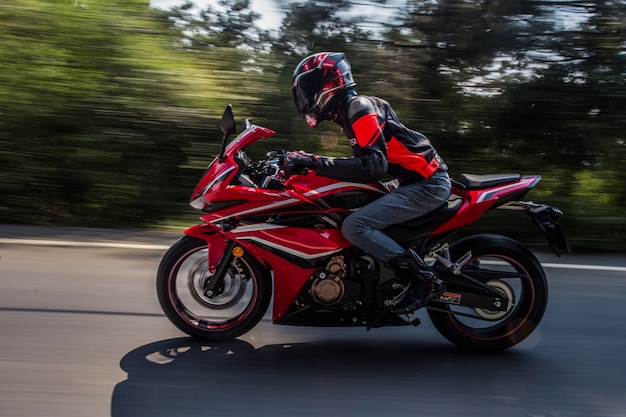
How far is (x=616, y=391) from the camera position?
3916 millimetres

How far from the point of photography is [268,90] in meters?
9.57

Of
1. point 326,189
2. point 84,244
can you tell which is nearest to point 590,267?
point 326,189

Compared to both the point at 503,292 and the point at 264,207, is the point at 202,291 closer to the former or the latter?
the point at 264,207

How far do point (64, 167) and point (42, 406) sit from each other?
5747 millimetres

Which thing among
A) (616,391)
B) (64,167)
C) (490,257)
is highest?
(490,257)

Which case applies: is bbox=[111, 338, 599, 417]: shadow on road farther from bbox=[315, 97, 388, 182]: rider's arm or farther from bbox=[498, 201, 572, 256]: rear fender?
bbox=[315, 97, 388, 182]: rider's arm

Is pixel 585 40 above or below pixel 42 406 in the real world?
above

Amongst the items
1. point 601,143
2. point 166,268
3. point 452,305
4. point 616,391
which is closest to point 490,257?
point 452,305

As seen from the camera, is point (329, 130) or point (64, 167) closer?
point (64, 167)

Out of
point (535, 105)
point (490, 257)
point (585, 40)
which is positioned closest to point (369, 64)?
point (535, 105)

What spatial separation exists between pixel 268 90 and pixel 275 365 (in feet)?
19.9

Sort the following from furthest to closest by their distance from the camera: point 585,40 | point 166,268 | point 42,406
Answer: point 585,40 → point 166,268 → point 42,406

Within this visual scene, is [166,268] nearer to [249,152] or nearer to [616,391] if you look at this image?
[616,391]

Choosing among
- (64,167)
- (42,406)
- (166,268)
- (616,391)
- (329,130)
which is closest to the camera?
(42,406)
